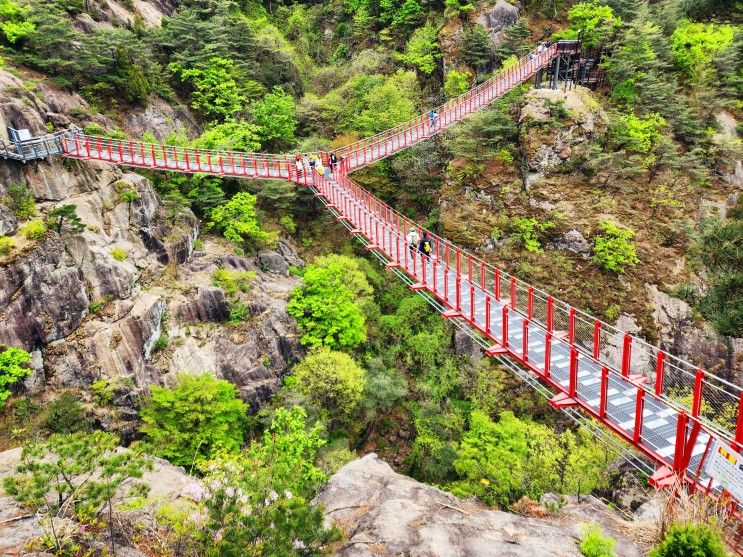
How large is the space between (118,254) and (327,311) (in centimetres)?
838

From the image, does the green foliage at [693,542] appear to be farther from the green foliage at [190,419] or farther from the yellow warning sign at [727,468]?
the green foliage at [190,419]

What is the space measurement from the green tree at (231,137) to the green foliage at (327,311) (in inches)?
292

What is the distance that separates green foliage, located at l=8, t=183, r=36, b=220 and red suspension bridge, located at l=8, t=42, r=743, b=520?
1336mm

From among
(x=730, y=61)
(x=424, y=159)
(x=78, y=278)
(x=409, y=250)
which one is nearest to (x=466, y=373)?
(x=409, y=250)

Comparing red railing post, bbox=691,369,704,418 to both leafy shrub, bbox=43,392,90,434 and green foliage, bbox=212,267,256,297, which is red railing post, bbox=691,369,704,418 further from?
green foliage, bbox=212,267,256,297

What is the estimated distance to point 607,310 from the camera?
20.8 meters

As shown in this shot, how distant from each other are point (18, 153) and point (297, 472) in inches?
602

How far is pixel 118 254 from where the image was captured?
1728cm

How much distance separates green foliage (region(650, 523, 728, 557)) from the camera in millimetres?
5191

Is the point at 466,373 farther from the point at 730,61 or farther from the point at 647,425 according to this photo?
the point at 730,61

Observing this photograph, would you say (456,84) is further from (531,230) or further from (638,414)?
(638,414)

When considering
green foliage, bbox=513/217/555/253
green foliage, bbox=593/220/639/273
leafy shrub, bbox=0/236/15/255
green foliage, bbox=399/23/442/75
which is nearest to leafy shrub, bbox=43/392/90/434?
leafy shrub, bbox=0/236/15/255

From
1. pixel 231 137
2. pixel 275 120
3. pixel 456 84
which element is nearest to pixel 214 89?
pixel 275 120

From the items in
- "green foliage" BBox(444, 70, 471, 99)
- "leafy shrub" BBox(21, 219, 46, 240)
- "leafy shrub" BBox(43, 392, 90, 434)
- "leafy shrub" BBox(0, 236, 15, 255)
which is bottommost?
"leafy shrub" BBox(43, 392, 90, 434)
